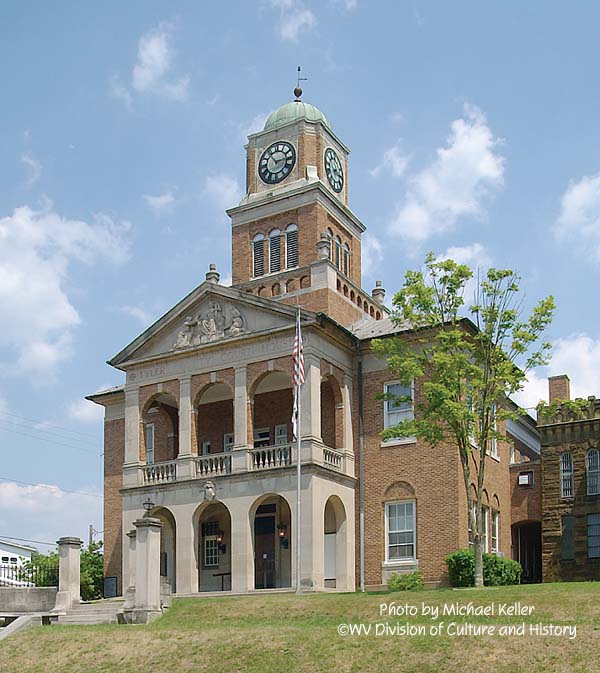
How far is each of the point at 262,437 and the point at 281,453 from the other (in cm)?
430

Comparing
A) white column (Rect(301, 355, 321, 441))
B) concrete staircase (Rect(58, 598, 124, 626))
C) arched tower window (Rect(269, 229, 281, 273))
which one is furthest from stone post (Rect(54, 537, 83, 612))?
arched tower window (Rect(269, 229, 281, 273))

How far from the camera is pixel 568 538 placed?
1620 inches

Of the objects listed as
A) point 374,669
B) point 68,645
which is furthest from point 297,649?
point 68,645

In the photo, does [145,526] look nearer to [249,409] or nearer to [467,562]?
[249,409]

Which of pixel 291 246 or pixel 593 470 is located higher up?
pixel 291 246

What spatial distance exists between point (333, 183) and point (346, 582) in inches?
741

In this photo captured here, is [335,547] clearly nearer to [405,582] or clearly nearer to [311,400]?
[405,582]

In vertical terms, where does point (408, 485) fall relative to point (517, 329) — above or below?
below

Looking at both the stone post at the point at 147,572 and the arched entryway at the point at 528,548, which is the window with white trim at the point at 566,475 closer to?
the arched entryway at the point at 528,548

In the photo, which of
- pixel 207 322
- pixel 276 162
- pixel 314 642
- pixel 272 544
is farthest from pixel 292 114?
pixel 314 642

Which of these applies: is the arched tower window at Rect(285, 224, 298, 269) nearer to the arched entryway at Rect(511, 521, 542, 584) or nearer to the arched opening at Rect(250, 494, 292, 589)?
the arched opening at Rect(250, 494, 292, 589)

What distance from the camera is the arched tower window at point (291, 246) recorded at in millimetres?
45219

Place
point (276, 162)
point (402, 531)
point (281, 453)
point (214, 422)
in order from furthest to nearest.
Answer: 1. point (276, 162)
2. point (214, 422)
3. point (402, 531)
4. point (281, 453)

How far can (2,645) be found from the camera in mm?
26922
